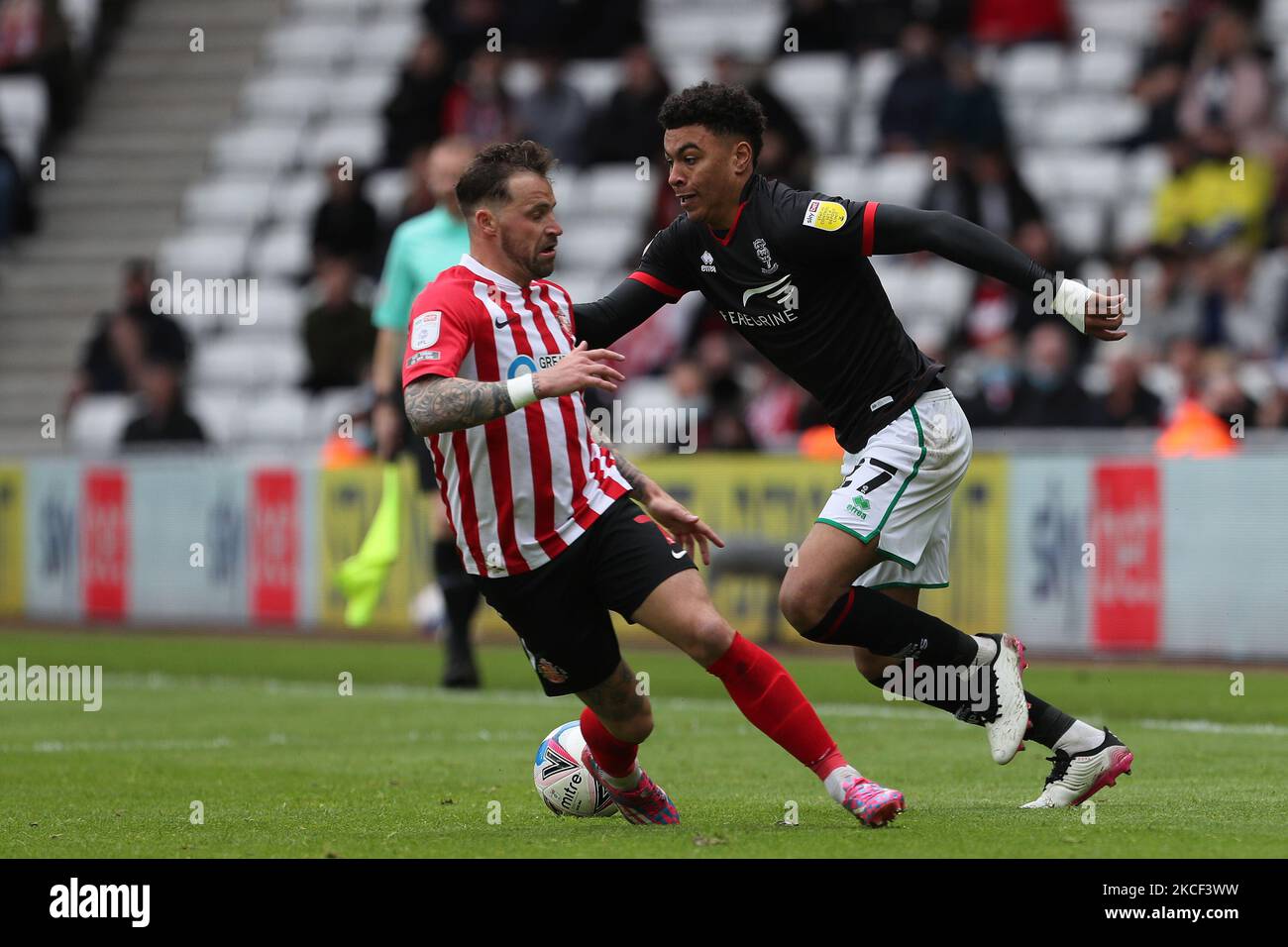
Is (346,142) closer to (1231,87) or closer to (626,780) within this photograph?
(1231,87)

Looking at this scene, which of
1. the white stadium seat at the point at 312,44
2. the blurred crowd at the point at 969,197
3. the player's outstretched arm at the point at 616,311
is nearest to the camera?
the player's outstretched arm at the point at 616,311

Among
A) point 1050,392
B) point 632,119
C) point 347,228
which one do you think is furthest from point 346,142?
point 1050,392

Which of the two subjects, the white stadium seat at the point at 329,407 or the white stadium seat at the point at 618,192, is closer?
the white stadium seat at the point at 329,407

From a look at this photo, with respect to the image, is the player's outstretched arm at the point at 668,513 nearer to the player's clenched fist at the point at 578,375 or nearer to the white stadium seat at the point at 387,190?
the player's clenched fist at the point at 578,375

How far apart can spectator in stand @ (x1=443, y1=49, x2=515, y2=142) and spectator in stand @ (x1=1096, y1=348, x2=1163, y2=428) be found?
6523 mm

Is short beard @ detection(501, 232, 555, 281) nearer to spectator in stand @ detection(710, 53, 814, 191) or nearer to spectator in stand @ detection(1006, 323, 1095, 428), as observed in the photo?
→ spectator in stand @ detection(1006, 323, 1095, 428)

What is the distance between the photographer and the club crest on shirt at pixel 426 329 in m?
6.11

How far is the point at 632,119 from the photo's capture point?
18297 millimetres

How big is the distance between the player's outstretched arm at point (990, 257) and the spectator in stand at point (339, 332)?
11771 millimetres

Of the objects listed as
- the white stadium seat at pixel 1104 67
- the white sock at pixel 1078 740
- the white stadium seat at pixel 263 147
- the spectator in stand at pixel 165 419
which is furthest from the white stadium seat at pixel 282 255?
the white sock at pixel 1078 740

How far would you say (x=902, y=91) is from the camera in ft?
56.5

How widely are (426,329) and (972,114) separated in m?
11.3

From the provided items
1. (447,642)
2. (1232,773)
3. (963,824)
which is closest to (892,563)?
(963,824)

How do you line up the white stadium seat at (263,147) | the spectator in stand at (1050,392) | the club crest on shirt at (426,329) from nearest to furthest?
the club crest on shirt at (426,329), the spectator in stand at (1050,392), the white stadium seat at (263,147)
